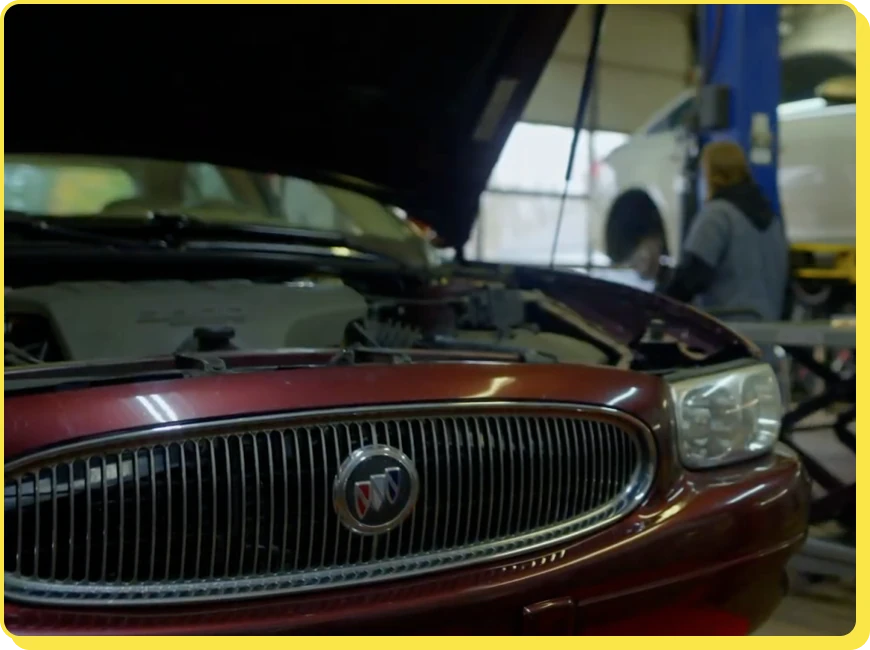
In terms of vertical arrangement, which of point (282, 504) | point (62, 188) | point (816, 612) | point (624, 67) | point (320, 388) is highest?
point (624, 67)

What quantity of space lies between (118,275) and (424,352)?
82cm

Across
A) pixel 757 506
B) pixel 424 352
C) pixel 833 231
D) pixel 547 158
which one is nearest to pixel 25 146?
pixel 424 352

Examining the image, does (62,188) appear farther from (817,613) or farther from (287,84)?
(817,613)

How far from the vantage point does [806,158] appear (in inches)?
172

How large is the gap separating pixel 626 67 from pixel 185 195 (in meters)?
8.41

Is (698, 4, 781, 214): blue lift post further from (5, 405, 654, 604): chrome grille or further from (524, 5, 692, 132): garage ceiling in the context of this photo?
(524, 5, 692, 132): garage ceiling

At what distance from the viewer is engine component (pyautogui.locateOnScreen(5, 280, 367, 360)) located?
60.1 inches

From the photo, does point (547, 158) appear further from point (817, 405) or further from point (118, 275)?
point (118, 275)

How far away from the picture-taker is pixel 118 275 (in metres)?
1.82

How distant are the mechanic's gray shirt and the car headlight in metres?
1.82

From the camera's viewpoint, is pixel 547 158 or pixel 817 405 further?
pixel 547 158

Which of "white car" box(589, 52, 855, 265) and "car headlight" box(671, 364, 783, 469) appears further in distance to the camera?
"white car" box(589, 52, 855, 265)

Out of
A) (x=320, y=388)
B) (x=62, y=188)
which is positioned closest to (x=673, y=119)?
(x=62, y=188)

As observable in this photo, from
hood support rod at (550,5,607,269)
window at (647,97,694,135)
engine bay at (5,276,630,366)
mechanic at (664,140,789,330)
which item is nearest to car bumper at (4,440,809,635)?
engine bay at (5,276,630,366)
